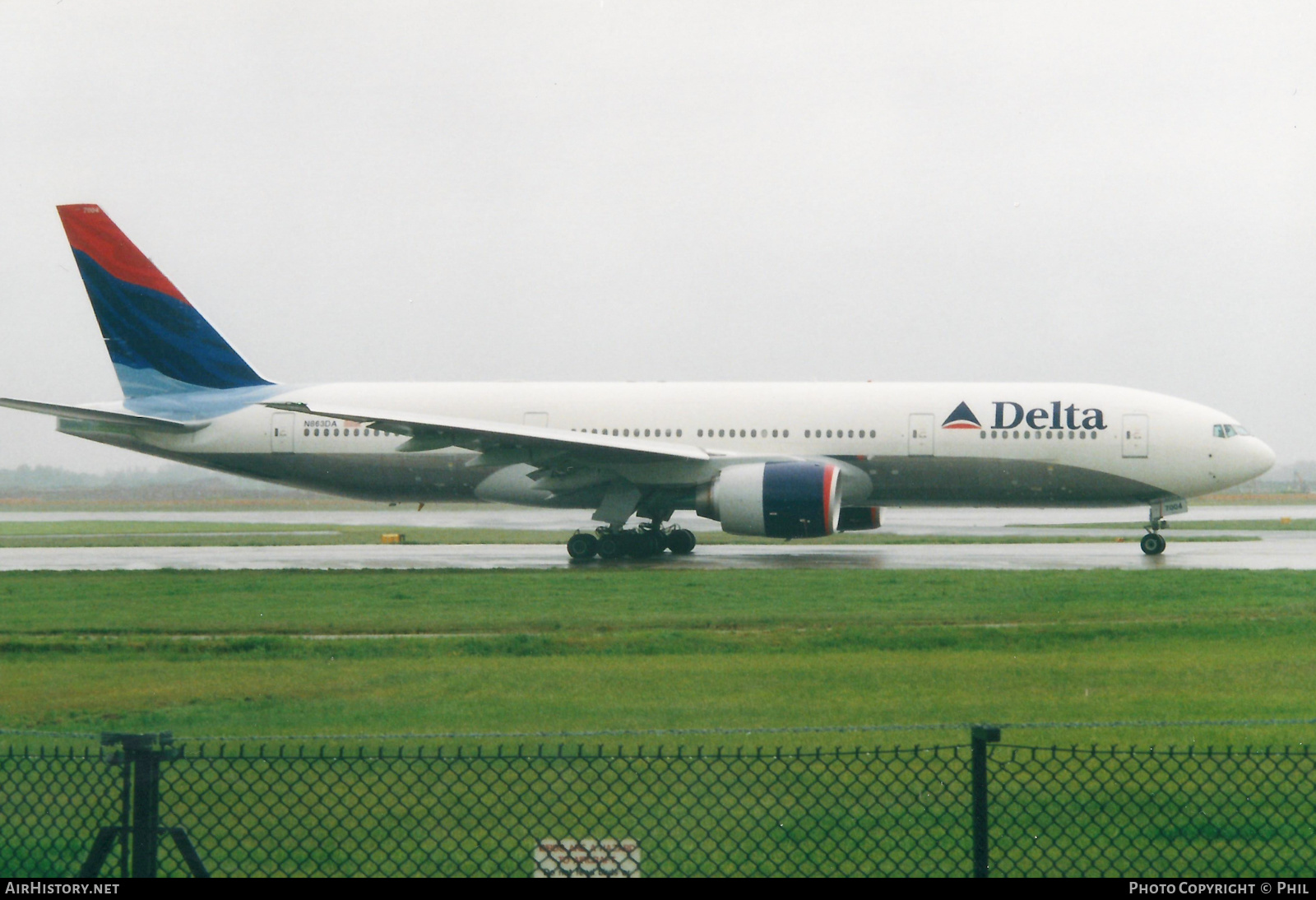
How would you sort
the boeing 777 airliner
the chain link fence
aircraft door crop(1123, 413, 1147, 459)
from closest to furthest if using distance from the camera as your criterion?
1. the chain link fence
2. the boeing 777 airliner
3. aircraft door crop(1123, 413, 1147, 459)

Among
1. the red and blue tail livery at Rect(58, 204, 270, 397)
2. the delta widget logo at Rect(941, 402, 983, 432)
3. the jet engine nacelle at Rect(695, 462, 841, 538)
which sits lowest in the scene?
the jet engine nacelle at Rect(695, 462, 841, 538)

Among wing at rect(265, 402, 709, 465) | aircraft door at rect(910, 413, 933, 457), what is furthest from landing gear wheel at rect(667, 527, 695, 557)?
aircraft door at rect(910, 413, 933, 457)

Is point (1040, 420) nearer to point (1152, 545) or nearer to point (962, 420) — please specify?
point (962, 420)

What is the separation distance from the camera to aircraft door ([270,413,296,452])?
28219 mm

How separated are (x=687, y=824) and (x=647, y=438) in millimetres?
20898

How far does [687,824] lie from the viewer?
262 inches

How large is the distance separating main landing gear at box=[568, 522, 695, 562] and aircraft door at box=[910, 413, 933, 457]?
5.63 meters

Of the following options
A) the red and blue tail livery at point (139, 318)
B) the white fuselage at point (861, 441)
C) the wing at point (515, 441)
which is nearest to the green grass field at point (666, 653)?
the wing at point (515, 441)

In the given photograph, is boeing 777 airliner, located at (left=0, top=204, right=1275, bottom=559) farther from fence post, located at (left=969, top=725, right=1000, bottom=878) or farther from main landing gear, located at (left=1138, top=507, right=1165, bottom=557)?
→ fence post, located at (left=969, top=725, right=1000, bottom=878)

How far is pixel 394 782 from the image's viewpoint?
7234mm

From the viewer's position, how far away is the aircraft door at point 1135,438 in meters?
26.2

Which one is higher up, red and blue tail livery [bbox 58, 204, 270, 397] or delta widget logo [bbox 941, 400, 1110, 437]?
red and blue tail livery [bbox 58, 204, 270, 397]

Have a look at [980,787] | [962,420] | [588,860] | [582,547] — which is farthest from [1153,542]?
[588,860]
